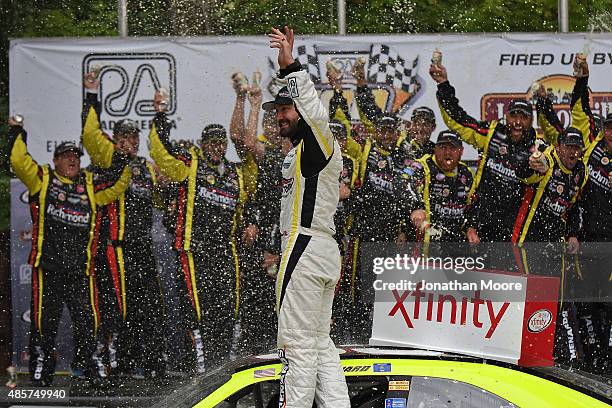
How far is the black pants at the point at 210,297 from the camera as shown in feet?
29.6

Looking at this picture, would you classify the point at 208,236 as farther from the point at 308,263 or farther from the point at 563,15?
the point at 308,263

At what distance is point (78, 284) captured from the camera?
29.2ft

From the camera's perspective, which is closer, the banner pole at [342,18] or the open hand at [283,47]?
the open hand at [283,47]

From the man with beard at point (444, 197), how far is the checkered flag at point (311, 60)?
1.20 meters

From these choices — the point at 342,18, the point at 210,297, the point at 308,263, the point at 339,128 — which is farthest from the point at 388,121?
the point at 308,263

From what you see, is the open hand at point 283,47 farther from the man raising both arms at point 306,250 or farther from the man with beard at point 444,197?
the man with beard at point 444,197

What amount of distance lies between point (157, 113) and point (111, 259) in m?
1.32

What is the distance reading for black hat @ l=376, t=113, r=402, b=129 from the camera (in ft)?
29.6

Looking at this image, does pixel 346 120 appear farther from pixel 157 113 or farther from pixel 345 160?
pixel 157 113

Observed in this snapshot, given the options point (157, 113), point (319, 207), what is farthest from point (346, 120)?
point (319, 207)

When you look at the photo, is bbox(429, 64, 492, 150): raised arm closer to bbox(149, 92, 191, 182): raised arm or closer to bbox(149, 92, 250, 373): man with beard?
bbox(149, 92, 250, 373): man with beard

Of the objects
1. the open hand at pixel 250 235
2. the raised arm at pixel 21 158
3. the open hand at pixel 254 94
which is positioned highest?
the open hand at pixel 254 94

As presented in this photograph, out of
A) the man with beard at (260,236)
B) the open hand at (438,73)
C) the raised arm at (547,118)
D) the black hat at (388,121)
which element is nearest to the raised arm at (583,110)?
the raised arm at (547,118)

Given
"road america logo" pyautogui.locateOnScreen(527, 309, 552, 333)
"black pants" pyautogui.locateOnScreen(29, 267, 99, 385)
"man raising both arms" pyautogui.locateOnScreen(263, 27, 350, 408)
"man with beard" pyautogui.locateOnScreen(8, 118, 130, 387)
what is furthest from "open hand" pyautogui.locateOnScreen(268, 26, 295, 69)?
"black pants" pyautogui.locateOnScreen(29, 267, 99, 385)
